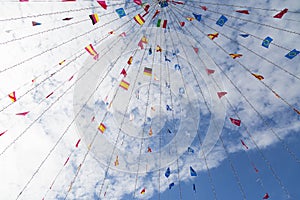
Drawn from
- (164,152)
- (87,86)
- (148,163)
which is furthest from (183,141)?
(87,86)

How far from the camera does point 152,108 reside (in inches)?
535

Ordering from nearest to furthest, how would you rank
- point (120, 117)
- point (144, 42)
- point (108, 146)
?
point (144, 42), point (120, 117), point (108, 146)

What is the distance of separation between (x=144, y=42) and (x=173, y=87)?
14.7 feet

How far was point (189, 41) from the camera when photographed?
1117cm

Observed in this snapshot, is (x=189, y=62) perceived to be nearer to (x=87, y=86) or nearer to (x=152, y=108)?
(x=152, y=108)

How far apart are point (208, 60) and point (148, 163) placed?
9.69m

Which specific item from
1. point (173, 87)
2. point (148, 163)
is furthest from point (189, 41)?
point (148, 163)

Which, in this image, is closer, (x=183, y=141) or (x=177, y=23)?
(x=177, y=23)

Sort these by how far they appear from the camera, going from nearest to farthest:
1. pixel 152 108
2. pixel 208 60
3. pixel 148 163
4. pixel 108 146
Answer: pixel 208 60, pixel 152 108, pixel 108 146, pixel 148 163

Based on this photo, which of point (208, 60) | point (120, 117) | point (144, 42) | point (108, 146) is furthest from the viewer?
point (108, 146)

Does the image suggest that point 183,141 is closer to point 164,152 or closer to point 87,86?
point 164,152

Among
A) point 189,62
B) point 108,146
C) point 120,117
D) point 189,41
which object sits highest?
point 189,41

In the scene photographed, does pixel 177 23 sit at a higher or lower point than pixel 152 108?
higher

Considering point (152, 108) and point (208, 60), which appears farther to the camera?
point (152, 108)
